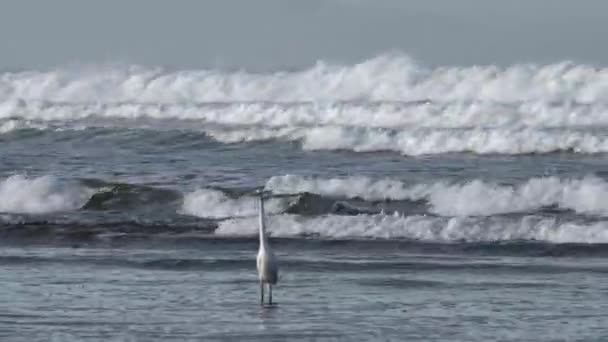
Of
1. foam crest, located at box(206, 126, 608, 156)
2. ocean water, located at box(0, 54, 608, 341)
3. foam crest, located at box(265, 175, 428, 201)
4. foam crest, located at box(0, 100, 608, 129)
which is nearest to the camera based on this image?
ocean water, located at box(0, 54, 608, 341)

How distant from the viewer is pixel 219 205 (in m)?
24.6

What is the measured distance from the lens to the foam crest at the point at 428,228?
20.3 metres

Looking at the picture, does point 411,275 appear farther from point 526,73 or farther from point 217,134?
point 526,73

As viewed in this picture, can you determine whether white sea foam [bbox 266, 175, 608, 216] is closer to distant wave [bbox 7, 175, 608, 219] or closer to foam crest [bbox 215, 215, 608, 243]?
distant wave [bbox 7, 175, 608, 219]

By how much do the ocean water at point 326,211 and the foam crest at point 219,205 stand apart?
0.14 ft

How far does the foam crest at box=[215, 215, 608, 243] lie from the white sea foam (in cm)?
218

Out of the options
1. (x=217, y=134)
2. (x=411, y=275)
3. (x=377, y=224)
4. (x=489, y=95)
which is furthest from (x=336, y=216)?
(x=489, y=95)

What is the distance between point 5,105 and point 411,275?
112 feet

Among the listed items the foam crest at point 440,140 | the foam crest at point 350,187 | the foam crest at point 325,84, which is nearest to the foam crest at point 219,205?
the foam crest at point 350,187

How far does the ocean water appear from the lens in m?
14.7

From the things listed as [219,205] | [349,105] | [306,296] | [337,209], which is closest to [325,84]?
[349,105]

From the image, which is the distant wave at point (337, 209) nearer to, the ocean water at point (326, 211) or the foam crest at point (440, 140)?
the ocean water at point (326, 211)

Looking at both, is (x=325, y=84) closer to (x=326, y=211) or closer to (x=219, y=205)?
(x=219, y=205)

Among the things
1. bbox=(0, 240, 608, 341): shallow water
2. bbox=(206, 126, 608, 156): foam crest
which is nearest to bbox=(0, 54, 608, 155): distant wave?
bbox=(206, 126, 608, 156): foam crest
